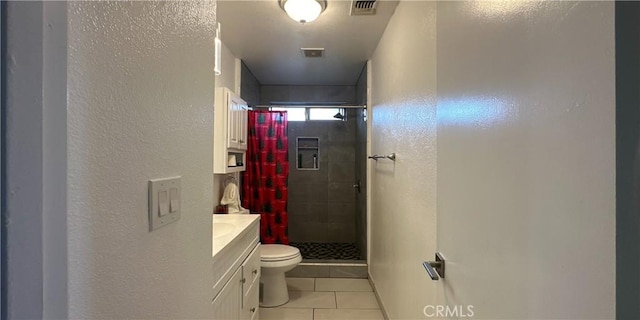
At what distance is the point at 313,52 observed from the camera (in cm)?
273

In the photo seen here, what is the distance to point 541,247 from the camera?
49 cm

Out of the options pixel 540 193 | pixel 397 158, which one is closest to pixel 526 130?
pixel 540 193

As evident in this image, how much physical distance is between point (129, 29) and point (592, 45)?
0.80m

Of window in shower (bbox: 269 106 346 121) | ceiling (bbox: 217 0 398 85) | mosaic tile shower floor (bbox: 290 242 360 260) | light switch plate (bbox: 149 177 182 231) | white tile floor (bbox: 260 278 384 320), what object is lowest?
white tile floor (bbox: 260 278 384 320)

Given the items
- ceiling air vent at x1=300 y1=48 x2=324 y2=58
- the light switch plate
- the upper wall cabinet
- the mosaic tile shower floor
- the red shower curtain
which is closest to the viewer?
the light switch plate

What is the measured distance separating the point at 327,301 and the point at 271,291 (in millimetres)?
500

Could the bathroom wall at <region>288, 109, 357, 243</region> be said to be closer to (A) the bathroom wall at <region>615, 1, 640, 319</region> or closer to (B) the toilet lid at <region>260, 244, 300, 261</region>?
(B) the toilet lid at <region>260, 244, 300, 261</region>

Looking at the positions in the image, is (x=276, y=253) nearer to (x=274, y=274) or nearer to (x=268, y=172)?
(x=274, y=274)

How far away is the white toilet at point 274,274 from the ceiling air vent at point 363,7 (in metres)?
1.95

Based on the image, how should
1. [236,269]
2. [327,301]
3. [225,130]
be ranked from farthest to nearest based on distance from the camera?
[327,301], [225,130], [236,269]

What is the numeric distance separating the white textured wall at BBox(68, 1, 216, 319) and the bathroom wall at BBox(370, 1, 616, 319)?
0.76 meters

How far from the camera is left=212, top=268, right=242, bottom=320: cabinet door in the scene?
1265 mm

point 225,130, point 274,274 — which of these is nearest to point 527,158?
point 225,130

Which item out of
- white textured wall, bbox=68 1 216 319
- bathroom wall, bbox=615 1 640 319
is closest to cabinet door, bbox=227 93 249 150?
white textured wall, bbox=68 1 216 319
